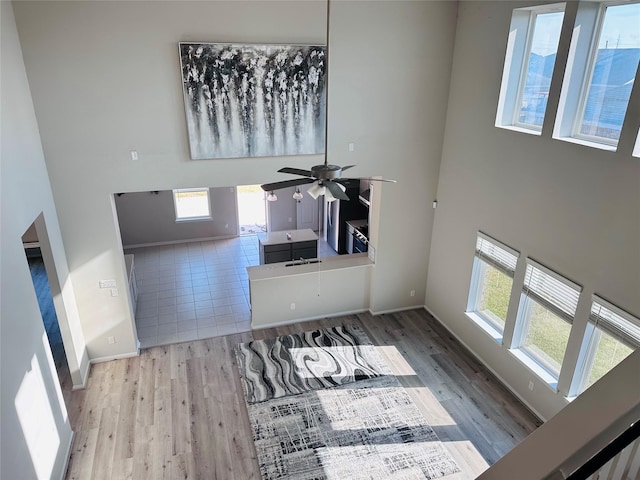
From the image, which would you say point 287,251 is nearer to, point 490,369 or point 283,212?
point 283,212

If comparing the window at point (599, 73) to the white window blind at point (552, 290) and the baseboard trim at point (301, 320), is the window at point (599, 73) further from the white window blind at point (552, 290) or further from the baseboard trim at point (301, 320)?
the baseboard trim at point (301, 320)

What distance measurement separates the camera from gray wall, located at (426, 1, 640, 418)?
433 centimetres

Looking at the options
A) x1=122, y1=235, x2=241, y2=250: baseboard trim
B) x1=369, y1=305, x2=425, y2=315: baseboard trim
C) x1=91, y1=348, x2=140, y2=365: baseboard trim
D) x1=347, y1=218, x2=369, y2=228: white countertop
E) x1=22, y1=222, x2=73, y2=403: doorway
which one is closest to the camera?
x1=22, y1=222, x2=73, y2=403: doorway

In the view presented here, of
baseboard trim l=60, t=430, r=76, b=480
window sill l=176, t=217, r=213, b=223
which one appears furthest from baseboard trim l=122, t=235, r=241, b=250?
baseboard trim l=60, t=430, r=76, b=480

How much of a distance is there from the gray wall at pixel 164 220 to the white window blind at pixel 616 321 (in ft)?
29.5

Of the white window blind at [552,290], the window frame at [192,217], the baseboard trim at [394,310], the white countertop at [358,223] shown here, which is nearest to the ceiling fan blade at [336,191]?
the white window blind at [552,290]

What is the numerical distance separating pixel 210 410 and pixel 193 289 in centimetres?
371

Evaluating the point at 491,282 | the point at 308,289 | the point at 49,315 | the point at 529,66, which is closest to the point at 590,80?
the point at 529,66

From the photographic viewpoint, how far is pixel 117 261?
620 centimetres

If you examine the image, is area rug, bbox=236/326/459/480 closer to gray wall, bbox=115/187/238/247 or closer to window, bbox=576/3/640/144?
window, bbox=576/3/640/144

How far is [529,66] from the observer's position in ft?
17.8

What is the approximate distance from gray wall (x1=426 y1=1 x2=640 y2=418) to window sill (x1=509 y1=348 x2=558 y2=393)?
0.09 metres

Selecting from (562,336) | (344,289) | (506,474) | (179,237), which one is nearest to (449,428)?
(562,336)

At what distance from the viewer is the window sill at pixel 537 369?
537 centimetres
